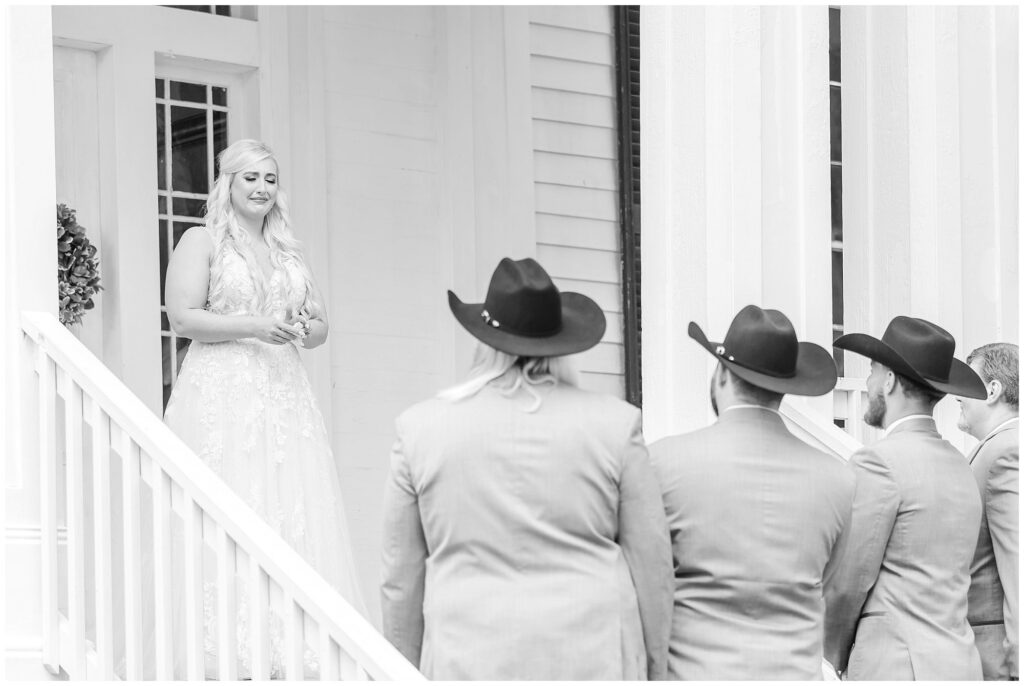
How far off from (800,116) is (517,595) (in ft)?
8.81

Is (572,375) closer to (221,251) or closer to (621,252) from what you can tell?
(221,251)

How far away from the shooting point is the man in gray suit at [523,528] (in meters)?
3.71

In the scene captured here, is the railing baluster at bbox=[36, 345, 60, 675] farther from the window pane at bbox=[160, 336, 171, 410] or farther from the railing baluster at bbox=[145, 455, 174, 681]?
the window pane at bbox=[160, 336, 171, 410]

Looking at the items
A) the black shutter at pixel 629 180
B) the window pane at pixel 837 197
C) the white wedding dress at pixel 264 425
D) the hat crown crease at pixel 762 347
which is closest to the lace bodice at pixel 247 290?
the white wedding dress at pixel 264 425

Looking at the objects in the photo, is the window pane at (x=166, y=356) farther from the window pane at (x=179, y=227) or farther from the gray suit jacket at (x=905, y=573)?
the gray suit jacket at (x=905, y=573)

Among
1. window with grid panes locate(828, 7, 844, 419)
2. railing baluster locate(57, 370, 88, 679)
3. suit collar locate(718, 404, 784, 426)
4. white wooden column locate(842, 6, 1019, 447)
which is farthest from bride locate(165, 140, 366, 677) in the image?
window with grid panes locate(828, 7, 844, 419)

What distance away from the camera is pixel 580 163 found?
8188mm

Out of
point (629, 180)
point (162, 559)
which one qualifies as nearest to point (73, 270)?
point (162, 559)

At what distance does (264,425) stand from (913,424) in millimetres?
2372

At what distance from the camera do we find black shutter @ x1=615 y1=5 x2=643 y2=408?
27.0 feet

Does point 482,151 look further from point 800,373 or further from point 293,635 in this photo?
point 293,635

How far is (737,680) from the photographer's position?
389 cm

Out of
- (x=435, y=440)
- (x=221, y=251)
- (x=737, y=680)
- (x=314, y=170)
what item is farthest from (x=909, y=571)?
(x=314, y=170)

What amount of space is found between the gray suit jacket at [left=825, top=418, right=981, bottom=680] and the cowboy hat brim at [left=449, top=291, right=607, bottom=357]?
953mm
